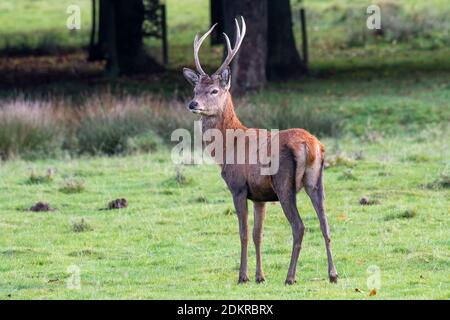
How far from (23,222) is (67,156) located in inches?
220

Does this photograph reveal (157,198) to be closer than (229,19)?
Yes

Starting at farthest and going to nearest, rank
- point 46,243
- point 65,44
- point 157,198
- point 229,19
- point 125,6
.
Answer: point 65,44, point 125,6, point 229,19, point 157,198, point 46,243

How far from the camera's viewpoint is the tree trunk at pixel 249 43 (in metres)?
26.0

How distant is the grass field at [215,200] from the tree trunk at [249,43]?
0.51m

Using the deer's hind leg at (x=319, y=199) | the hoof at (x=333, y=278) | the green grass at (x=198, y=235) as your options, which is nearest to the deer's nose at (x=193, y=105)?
the deer's hind leg at (x=319, y=199)

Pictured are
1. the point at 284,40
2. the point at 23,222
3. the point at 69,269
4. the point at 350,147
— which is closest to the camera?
the point at 69,269

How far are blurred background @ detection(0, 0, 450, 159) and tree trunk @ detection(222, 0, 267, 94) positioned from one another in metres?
0.02

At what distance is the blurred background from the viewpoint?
69.8ft

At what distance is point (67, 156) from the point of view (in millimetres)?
20219

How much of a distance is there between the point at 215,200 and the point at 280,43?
557 inches

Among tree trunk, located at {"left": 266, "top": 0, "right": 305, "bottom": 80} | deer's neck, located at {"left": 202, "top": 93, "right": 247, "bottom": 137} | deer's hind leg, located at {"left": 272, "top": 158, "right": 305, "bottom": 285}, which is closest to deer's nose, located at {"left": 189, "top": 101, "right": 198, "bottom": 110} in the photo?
deer's neck, located at {"left": 202, "top": 93, "right": 247, "bottom": 137}

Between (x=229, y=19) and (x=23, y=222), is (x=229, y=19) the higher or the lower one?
the higher one

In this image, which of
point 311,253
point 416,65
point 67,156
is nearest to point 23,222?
point 311,253

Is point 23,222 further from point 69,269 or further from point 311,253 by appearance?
point 311,253
